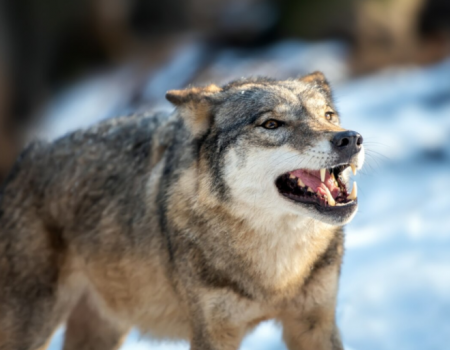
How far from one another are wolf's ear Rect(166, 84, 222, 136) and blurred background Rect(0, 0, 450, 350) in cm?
162

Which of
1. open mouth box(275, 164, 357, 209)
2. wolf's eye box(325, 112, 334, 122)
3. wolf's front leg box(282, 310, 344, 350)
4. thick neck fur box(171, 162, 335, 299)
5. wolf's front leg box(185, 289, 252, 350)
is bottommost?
wolf's front leg box(185, 289, 252, 350)

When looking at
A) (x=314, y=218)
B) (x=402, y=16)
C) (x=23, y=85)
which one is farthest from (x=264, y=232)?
(x=23, y=85)

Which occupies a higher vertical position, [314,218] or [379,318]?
[379,318]

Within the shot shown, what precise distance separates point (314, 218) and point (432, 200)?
4350mm

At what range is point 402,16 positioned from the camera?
12.5 meters

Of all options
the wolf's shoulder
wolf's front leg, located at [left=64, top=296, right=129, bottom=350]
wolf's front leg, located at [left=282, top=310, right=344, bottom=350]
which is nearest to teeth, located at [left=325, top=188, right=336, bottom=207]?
wolf's front leg, located at [left=282, top=310, right=344, bottom=350]

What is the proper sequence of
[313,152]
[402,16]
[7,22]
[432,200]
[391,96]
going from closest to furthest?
[313,152]
[432,200]
[391,96]
[402,16]
[7,22]

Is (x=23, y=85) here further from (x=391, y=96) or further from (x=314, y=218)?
(x=314, y=218)

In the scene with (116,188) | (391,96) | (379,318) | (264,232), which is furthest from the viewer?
(391,96)

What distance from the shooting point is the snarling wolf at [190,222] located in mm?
3852

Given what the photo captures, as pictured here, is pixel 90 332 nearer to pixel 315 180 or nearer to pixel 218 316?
pixel 218 316

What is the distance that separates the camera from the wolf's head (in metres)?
3.65

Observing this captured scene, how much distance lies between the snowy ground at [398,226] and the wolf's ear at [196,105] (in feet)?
3.34

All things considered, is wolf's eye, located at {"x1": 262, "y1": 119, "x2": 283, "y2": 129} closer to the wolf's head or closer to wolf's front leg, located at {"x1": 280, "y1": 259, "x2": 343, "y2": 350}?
the wolf's head
